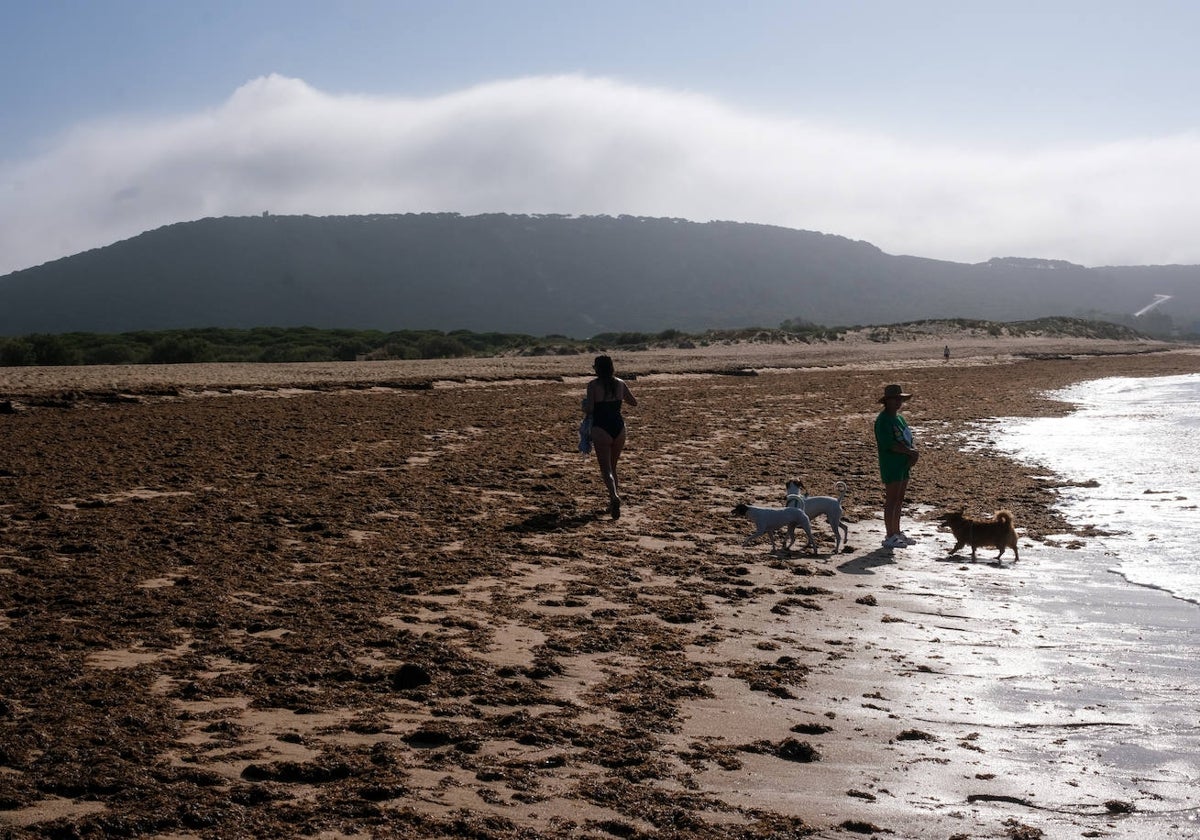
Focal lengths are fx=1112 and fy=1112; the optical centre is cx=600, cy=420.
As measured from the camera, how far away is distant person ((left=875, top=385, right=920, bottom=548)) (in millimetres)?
9992

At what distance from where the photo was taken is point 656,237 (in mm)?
181750

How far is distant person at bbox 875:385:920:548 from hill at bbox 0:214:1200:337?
129061mm

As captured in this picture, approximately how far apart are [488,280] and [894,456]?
15007 centimetres

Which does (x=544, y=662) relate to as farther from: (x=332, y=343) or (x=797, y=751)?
(x=332, y=343)

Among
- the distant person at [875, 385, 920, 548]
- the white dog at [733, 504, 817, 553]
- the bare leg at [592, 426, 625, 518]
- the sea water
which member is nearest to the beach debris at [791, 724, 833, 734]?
the white dog at [733, 504, 817, 553]

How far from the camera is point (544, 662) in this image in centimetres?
593

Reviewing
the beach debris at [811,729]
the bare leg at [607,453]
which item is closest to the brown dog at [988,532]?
the bare leg at [607,453]

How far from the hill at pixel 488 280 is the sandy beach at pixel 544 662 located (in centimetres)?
12712

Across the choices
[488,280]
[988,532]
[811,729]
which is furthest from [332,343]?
[488,280]

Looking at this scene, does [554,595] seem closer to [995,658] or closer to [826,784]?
[995,658]

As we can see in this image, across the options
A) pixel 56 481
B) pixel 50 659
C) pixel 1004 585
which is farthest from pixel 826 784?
pixel 56 481

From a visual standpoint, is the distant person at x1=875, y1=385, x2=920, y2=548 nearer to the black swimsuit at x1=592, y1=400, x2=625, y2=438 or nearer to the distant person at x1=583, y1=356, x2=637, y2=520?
the distant person at x1=583, y1=356, x2=637, y2=520

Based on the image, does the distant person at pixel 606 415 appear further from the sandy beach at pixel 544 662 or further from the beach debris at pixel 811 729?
the beach debris at pixel 811 729

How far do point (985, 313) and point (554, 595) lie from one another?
178 m
